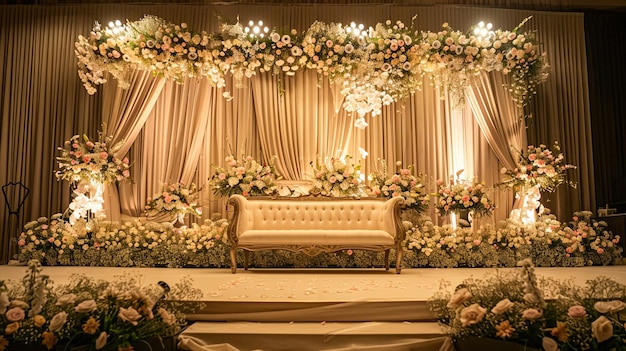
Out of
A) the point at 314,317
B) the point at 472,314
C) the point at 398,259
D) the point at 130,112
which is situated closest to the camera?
the point at 472,314

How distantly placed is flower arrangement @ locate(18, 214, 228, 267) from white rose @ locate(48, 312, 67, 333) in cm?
431

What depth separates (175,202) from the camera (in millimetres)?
7883

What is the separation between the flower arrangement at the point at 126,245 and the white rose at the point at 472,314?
15.0 ft

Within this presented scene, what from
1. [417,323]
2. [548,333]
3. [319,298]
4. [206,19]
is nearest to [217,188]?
[206,19]

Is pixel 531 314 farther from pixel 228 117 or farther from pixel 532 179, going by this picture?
pixel 228 117

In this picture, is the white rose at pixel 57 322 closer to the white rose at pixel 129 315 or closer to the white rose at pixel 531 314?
the white rose at pixel 129 315

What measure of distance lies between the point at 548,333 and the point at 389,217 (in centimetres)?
371

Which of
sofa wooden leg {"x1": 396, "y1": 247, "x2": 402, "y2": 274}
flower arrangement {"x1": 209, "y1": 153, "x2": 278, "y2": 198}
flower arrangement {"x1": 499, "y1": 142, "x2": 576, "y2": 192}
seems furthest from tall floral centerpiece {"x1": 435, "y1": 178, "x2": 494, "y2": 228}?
flower arrangement {"x1": 209, "y1": 153, "x2": 278, "y2": 198}

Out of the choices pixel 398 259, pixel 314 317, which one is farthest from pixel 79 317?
pixel 398 259

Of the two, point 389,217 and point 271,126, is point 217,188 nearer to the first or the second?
point 271,126

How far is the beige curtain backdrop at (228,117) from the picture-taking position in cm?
899

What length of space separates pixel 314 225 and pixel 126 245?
259 centimetres

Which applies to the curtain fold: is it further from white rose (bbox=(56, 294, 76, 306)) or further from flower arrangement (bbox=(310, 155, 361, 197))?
white rose (bbox=(56, 294, 76, 306))

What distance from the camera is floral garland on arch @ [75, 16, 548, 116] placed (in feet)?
25.3
